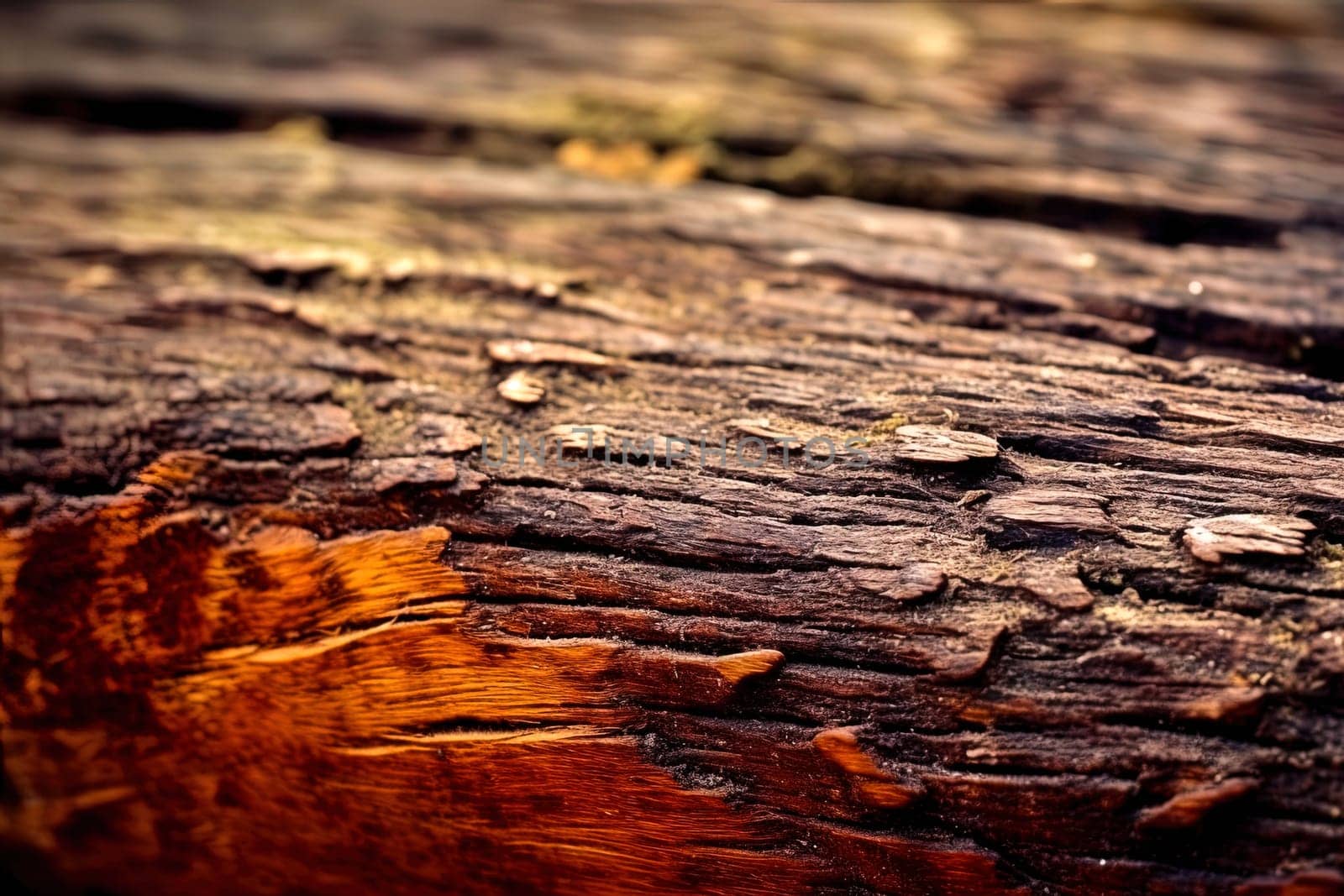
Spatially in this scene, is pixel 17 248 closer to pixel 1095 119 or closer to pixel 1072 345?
pixel 1072 345

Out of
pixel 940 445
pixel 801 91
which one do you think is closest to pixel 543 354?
pixel 940 445

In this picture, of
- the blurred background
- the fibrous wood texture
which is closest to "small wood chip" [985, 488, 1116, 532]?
the fibrous wood texture

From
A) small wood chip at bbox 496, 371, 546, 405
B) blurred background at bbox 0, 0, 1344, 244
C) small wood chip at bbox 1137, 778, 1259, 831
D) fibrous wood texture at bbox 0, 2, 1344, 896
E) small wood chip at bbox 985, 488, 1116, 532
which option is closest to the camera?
small wood chip at bbox 1137, 778, 1259, 831

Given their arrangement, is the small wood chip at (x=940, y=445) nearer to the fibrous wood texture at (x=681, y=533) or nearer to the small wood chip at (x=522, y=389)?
the fibrous wood texture at (x=681, y=533)

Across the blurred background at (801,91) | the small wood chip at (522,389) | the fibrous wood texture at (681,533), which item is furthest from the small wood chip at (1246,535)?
the small wood chip at (522,389)

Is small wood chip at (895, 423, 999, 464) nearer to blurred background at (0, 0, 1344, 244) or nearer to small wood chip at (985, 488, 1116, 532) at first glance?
small wood chip at (985, 488, 1116, 532)

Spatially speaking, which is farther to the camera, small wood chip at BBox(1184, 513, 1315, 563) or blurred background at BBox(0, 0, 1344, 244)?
blurred background at BBox(0, 0, 1344, 244)

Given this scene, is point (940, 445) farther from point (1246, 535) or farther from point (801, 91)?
point (801, 91)
